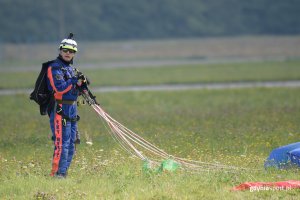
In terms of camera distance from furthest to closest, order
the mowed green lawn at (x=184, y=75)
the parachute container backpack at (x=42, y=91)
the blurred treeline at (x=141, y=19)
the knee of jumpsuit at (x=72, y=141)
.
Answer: the blurred treeline at (x=141, y=19) < the mowed green lawn at (x=184, y=75) < the knee of jumpsuit at (x=72, y=141) < the parachute container backpack at (x=42, y=91)

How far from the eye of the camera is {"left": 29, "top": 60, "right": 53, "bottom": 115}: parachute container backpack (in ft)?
37.3

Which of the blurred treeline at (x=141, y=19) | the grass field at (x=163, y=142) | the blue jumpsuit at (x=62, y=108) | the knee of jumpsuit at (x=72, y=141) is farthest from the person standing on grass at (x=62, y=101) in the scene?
the blurred treeline at (x=141, y=19)

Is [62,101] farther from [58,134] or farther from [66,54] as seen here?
[66,54]

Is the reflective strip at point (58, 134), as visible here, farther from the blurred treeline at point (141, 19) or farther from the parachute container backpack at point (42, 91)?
the blurred treeline at point (141, 19)

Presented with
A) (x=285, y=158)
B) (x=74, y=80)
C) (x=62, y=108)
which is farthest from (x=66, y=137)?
(x=285, y=158)

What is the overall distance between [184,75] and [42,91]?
3539 centimetres

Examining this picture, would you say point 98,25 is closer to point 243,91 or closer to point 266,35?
point 266,35

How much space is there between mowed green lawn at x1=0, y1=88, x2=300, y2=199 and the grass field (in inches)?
0.6

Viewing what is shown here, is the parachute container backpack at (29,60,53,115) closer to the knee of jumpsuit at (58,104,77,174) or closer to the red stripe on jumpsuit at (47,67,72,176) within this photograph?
the red stripe on jumpsuit at (47,67,72,176)

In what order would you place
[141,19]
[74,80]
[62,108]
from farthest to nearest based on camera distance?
[141,19] < [62,108] < [74,80]

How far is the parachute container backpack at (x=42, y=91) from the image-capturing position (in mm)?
11383

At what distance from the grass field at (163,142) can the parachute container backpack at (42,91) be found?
3.97ft

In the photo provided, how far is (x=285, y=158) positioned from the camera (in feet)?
39.2

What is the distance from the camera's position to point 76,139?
11852 mm
